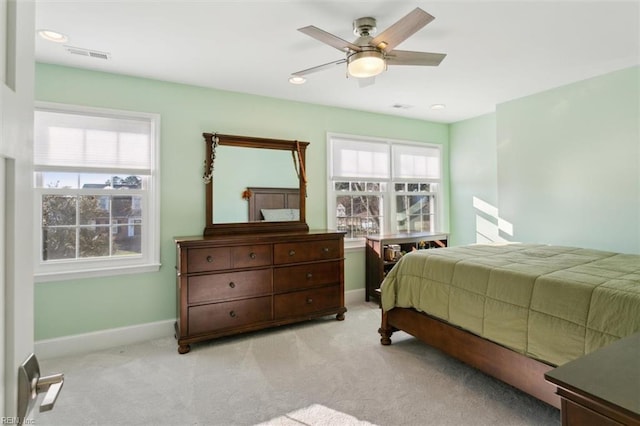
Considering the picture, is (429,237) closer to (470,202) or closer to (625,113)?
(470,202)

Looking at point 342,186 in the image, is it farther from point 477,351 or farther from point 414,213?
point 477,351

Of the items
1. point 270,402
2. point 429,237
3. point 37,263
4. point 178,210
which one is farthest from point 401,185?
point 37,263

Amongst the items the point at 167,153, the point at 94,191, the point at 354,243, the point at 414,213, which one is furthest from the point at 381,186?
the point at 94,191

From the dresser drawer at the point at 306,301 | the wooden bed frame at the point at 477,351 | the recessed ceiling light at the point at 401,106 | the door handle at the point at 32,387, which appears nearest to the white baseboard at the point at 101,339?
the dresser drawer at the point at 306,301

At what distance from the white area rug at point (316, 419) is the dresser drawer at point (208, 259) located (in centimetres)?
143

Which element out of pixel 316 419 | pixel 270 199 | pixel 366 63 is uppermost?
pixel 366 63

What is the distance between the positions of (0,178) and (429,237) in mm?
4414

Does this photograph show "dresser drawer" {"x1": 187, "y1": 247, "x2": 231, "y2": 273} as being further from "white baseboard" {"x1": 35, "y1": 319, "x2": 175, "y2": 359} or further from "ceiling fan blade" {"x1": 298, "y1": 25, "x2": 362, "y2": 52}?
"ceiling fan blade" {"x1": 298, "y1": 25, "x2": 362, "y2": 52}

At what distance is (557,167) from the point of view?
12.1ft

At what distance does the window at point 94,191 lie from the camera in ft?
9.28

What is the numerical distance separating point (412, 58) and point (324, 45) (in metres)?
0.77

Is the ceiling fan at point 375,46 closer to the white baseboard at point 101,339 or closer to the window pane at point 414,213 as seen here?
the window pane at point 414,213

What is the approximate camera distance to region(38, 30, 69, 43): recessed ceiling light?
7.65 ft

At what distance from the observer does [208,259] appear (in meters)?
2.94
